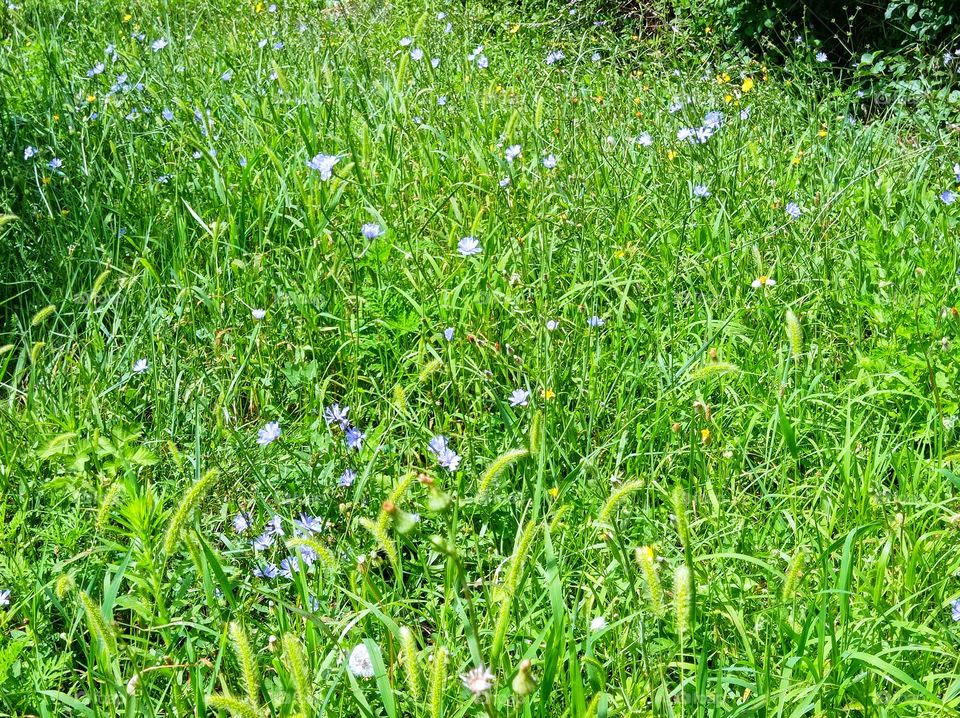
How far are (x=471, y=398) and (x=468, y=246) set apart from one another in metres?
0.54

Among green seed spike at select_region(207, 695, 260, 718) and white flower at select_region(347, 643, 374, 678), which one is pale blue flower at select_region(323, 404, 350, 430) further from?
green seed spike at select_region(207, 695, 260, 718)

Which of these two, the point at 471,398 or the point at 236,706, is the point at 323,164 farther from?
the point at 236,706

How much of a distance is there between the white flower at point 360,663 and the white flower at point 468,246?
1.30 meters

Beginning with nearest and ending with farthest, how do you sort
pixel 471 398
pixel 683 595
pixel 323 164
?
pixel 683 595 → pixel 471 398 → pixel 323 164

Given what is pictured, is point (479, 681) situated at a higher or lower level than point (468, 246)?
higher

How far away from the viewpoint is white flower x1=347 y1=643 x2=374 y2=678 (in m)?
1.47

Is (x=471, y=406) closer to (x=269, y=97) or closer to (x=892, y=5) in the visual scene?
(x=269, y=97)

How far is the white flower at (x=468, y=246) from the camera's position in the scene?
258cm

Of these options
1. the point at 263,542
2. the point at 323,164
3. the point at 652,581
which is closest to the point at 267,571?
the point at 263,542

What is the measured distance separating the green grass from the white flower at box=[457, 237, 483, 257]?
0.06m

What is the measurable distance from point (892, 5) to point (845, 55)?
1.83ft

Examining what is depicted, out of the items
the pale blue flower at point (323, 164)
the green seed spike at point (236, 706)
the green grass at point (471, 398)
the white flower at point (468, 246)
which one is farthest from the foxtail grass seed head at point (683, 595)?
the pale blue flower at point (323, 164)

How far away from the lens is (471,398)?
2262mm

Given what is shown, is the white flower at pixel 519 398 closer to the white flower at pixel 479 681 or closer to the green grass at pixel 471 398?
the green grass at pixel 471 398
